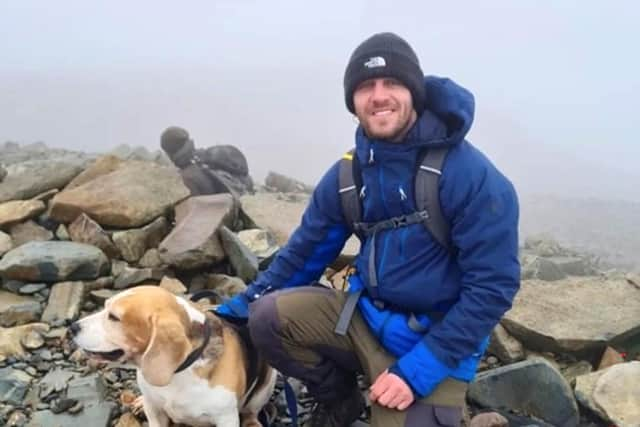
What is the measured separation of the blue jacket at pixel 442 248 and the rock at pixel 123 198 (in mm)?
3182

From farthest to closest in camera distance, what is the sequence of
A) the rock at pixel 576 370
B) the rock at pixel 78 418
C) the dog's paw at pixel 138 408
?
the rock at pixel 576 370 < the dog's paw at pixel 138 408 < the rock at pixel 78 418

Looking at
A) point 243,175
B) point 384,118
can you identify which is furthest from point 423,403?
point 243,175

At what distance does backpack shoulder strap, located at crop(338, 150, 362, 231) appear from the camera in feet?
11.7

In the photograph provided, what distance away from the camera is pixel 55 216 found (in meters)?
6.37

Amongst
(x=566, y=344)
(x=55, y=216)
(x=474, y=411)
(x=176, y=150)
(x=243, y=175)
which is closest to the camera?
(x=474, y=411)

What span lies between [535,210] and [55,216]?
68.7ft

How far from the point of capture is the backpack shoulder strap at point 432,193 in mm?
3238

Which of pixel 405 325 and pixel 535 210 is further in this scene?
pixel 535 210

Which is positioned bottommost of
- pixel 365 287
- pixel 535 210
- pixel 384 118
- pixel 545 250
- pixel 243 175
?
pixel 535 210

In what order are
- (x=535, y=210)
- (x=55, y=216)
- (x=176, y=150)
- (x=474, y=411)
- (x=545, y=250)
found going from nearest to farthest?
(x=474, y=411), (x=55, y=216), (x=176, y=150), (x=545, y=250), (x=535, y=210)

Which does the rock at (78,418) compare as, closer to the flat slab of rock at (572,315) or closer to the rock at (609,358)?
the flat slab of rock at (572,315)

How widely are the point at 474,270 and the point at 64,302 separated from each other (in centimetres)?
366

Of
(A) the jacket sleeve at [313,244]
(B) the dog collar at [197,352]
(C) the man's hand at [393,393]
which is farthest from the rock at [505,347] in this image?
(B) the dog collar at [197,352]

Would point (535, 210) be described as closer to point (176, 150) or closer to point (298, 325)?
point (176, 150)
